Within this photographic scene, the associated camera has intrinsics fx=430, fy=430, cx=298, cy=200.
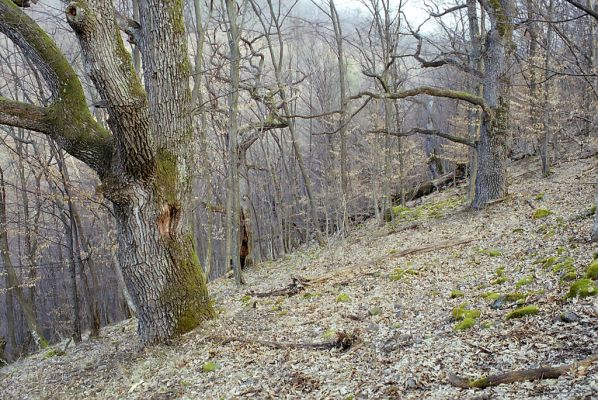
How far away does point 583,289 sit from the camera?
417cm

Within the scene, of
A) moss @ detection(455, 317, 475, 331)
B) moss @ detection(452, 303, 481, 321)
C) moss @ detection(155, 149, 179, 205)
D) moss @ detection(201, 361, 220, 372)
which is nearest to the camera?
moss @ detection(455, 317, 475, 331)

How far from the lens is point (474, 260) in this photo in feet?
23.8

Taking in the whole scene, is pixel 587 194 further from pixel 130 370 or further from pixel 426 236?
pixel 130 370

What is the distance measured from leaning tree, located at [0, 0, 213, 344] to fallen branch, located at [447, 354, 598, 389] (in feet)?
13.2

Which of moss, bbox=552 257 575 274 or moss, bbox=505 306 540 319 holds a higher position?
moss, bbox=552 257 575 274

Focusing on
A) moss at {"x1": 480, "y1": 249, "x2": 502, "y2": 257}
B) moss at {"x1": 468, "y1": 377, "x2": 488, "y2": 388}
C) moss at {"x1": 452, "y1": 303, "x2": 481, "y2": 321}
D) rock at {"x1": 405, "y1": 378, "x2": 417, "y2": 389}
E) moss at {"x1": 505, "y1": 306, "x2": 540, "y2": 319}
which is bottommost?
rock at {"x1": 405, "y1": 378, "x2": 417, "y2": 389}

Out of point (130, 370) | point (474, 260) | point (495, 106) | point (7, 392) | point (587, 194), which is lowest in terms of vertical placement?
point (7, 392)

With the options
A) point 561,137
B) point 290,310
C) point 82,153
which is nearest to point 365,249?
point 290,310

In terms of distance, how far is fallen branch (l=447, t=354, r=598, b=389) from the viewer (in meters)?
2.94

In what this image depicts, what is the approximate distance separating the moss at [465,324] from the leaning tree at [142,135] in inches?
141

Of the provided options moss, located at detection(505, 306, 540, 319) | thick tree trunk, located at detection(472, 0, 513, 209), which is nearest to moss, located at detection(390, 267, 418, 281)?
moss, located at detection(505, 306, 540, 319)

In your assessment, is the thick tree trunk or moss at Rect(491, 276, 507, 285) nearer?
moss at Rect(491, 276, 507, 285)

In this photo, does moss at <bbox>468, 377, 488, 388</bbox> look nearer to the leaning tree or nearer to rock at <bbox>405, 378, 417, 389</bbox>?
rock at <bbox>405, 378, 417, 389</bbox>

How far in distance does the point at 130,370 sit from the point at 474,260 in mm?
5529
